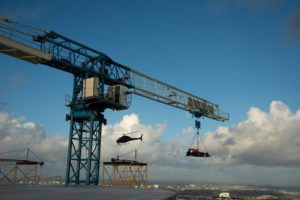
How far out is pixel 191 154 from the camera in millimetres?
54188

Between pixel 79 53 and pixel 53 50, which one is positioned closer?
pixel 53 50

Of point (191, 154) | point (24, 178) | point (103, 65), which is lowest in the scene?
point (24, 178)

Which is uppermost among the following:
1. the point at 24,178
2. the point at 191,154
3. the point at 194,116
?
the point at 194,116

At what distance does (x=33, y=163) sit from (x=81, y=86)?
85.5ft

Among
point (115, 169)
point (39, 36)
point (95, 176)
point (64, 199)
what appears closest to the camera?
point (64, 199)

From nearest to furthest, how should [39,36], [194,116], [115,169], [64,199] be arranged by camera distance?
[64,199]
[39,36]
[115,169]
[194,116]

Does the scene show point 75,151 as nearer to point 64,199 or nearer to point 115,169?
point 115,169

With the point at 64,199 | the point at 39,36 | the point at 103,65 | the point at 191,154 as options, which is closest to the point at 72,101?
the point at 103,65

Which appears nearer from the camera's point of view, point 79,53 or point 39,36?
point 39,36

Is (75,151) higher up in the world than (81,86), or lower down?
lower down

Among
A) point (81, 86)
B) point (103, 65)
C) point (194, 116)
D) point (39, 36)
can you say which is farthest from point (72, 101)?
point (194, 116)

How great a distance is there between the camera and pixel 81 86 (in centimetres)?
5291

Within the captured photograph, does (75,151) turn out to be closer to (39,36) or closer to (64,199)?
(39,36)

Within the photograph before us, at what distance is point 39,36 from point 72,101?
42.6ft
